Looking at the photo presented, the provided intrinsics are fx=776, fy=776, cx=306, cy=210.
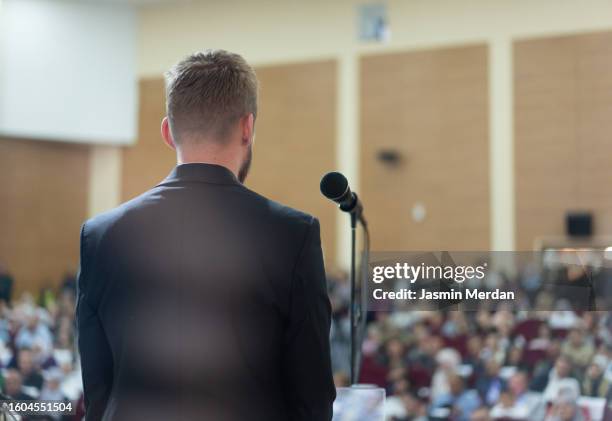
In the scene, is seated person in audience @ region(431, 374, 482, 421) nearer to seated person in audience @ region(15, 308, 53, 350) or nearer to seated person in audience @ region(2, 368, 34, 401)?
seated person in audience @ region(2, 368, 34, 401)

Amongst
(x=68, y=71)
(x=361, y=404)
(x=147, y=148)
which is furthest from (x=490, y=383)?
(x=68, y=71)

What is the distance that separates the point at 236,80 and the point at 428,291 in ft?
3.02

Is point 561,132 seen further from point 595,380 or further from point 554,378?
point 595,380

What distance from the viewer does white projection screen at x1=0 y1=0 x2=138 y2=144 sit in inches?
520

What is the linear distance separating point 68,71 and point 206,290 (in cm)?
1338

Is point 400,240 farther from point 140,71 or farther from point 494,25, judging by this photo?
point 140,71

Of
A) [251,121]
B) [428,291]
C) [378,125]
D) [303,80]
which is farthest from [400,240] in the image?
[251,121]

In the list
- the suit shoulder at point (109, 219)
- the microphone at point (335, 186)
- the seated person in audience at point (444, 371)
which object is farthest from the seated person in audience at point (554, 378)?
the suit shoulder at point (109, 219)

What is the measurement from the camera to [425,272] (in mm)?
1864

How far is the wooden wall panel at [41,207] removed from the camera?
45.6 feet

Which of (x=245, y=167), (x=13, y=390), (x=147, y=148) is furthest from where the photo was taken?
(x=147, y=148)

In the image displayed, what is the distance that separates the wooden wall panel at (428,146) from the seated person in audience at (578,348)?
5161 mm

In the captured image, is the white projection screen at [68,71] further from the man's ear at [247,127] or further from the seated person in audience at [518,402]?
the man's ear at [247,127]

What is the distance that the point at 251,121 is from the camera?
1.17 metres
